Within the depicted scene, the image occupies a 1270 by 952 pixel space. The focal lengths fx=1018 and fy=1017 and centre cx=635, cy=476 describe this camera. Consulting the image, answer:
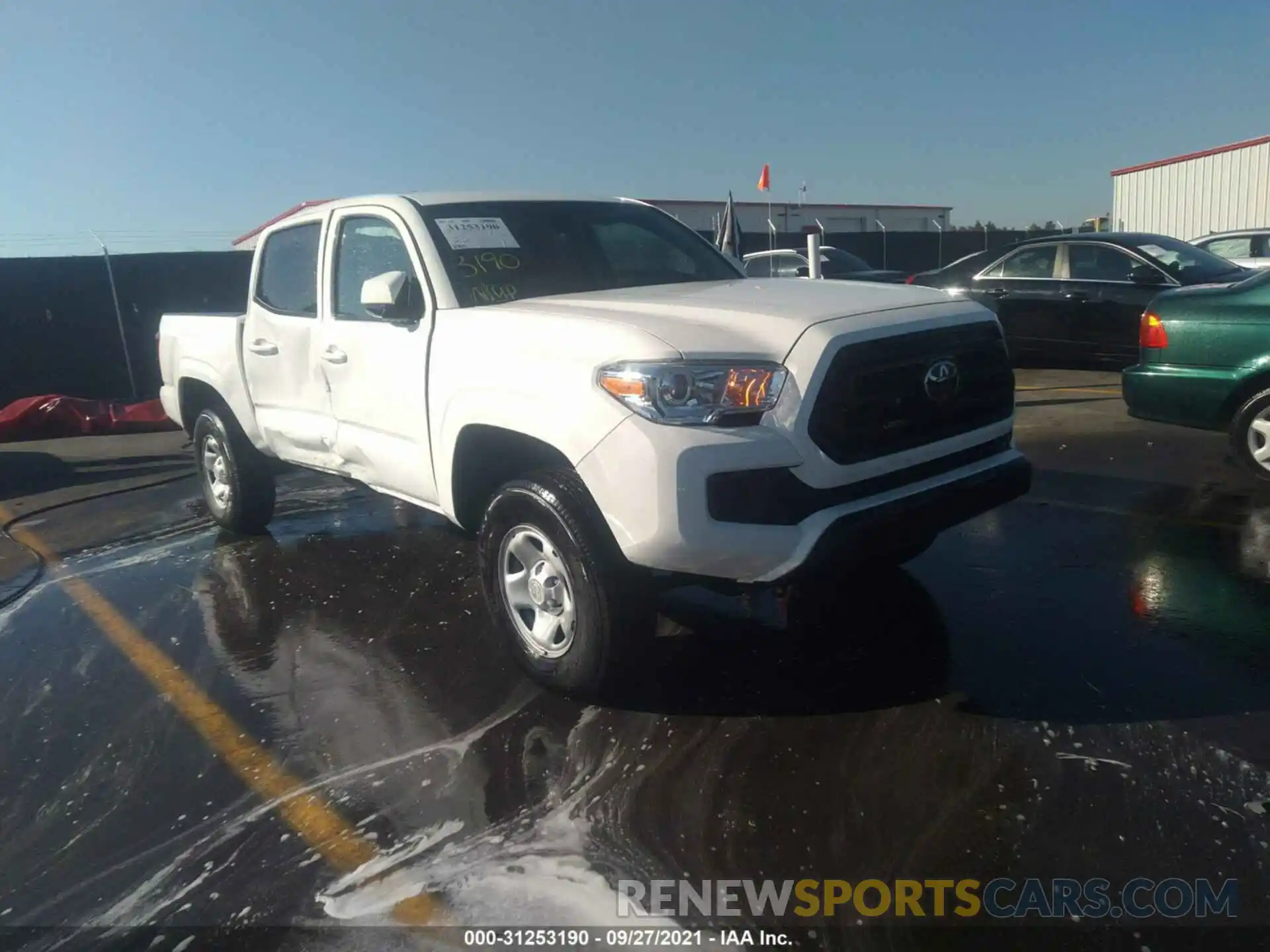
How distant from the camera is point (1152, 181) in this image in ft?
88.2

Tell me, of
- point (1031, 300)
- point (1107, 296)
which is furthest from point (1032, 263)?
point (1107, 296)

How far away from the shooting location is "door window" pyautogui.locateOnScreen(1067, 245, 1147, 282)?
9797mm

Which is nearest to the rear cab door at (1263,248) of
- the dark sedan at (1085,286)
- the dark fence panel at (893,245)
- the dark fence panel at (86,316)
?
the dark sedan at (1085,286)

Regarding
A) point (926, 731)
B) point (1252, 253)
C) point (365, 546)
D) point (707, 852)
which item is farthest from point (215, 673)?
point (1252, 253)

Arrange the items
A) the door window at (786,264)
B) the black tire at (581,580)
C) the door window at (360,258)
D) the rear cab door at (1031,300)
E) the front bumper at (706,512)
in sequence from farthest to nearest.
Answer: the door window at (786,264), the rear cab door at (1031,300), the door window at (360,258), the black tire at (581,580), the front bumper at (706,512)

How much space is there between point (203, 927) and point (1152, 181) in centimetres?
2978

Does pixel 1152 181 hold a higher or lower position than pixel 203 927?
higher

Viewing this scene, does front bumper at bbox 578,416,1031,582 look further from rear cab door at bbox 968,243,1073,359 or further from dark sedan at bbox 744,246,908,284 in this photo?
dark sedan at bbox 744,246,908,284

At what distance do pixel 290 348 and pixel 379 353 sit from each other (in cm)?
101

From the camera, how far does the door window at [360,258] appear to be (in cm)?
457

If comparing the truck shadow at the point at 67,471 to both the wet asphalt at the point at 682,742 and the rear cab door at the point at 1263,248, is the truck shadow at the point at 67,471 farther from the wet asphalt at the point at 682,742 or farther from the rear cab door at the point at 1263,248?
the rear cab door at the point at 1263,248

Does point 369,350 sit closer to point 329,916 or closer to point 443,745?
point 443,745

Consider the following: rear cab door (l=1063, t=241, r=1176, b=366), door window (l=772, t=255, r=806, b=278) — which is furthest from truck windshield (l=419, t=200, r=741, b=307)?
door window (l=772, t=255, r=806, b=278)

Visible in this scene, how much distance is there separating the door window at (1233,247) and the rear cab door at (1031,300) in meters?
4.52
